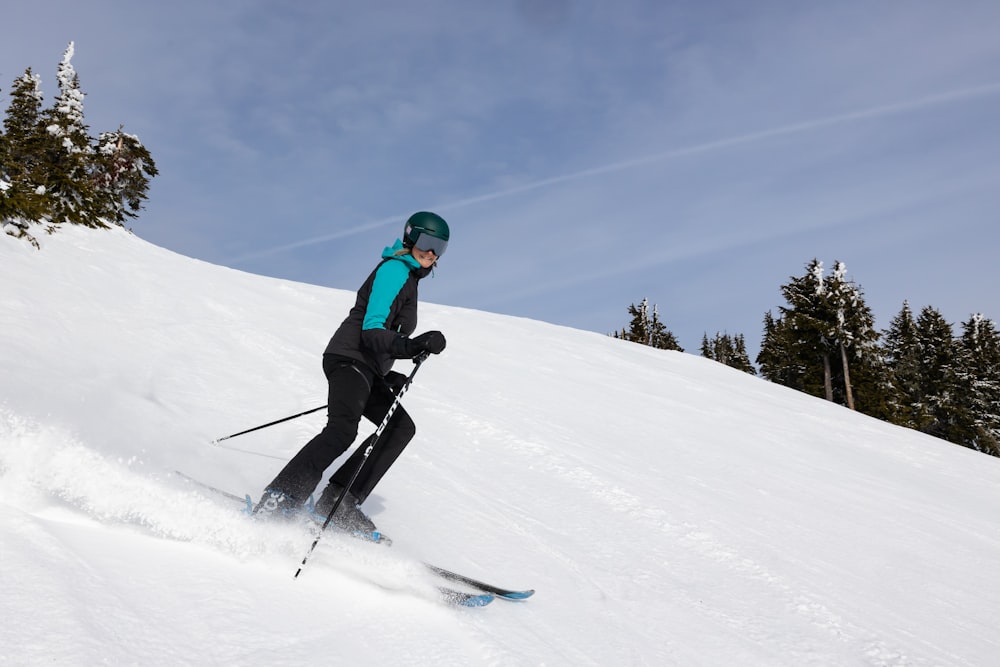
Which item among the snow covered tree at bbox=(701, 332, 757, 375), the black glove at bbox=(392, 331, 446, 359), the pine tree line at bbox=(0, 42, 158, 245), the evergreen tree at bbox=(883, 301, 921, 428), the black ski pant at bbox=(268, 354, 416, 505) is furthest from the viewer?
the snow covered tree at bbox=(701, 332, 757, 375)

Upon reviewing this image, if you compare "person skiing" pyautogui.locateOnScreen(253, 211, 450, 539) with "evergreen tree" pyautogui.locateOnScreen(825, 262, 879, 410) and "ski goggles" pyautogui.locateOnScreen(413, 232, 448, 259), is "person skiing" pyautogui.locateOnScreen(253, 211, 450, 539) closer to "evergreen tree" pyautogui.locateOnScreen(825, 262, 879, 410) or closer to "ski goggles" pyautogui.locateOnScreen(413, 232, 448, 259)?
"ski goggles" pyautogui.locateOnScreen(413, 232, 448, 259)

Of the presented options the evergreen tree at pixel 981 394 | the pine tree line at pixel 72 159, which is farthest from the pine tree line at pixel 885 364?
the pine tree line at pixel 72 159

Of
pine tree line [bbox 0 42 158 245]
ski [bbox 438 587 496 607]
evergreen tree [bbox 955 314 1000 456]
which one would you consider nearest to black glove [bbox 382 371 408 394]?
ski [bbox 438 587 496 607]

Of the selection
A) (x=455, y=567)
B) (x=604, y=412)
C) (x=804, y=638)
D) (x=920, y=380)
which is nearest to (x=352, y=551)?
(x=455, y=567)

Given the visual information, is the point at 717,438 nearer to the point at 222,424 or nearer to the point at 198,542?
the point at 222,424

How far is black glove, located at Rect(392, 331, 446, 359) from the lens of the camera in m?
3.51

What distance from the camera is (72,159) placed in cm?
2739

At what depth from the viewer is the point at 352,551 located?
10.8 feet

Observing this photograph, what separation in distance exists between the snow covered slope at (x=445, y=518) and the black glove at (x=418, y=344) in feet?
3.61

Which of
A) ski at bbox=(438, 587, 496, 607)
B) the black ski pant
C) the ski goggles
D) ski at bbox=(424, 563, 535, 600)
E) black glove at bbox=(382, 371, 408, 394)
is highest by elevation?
the ski goggles

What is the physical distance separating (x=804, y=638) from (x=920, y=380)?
50.3 metres

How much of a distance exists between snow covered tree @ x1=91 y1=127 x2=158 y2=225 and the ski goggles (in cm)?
3718

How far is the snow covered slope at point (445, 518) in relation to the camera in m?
2.46

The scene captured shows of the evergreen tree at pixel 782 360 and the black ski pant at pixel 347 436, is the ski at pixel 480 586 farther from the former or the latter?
the evergreen tree at pixel 782 360
